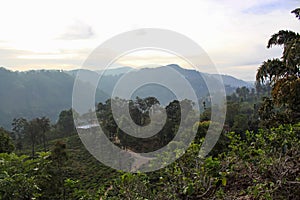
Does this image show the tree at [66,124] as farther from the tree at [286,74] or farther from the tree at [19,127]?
the tree at [286,74]

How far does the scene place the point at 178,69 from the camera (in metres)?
2.84

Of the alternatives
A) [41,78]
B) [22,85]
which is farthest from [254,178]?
[41,78]

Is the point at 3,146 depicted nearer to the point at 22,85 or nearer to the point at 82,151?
the point at 82,151

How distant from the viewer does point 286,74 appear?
16.8ft

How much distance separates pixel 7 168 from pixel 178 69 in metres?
1.64

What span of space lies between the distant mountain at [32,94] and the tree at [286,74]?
58.7 m

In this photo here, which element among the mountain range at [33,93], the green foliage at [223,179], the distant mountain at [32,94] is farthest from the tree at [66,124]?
the distant mountain at [32,94]

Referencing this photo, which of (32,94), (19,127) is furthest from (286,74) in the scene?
(32,94)

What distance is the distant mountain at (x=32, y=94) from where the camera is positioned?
67.4 m

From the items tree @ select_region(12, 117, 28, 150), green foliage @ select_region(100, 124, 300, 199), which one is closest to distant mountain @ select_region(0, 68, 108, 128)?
tree @ select_region(12, 117, 28, 150)

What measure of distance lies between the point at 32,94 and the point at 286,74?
80875 millimetres

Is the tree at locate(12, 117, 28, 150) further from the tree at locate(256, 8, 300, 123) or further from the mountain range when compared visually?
the mountain range

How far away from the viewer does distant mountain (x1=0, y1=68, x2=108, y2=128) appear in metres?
67.4

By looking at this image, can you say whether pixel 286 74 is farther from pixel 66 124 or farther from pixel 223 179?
pixel 66 124
